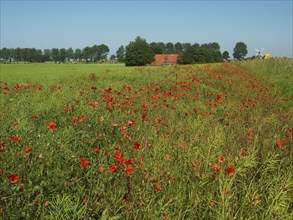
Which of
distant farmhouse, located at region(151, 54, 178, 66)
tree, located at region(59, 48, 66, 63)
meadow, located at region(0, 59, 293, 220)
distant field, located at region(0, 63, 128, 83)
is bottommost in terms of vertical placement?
meadow, located at region(0, 59, 293, 220)

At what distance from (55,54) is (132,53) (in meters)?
79.1

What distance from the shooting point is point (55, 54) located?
127750mm

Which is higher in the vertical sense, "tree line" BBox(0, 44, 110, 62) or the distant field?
"tree line" BBox(0, 44, 110, 62)

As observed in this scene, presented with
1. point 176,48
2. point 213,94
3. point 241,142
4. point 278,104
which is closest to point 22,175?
point 241,142

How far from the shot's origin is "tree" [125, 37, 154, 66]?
63.4 metres

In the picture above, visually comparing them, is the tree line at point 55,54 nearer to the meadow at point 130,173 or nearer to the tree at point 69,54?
the tree at point 69,54

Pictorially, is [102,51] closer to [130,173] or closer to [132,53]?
[132,53]

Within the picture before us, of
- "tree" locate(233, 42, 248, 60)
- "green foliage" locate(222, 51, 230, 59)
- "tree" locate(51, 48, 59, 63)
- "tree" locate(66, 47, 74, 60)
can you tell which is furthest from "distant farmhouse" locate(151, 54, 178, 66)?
"tree" locate(51, 48, 59, 63)

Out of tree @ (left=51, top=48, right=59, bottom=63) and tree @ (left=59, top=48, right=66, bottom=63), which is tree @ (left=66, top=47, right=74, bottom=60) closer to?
tree @ (left=59, top=48, right=66, bottom=63)

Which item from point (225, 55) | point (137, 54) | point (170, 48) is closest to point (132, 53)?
point (137, 54)

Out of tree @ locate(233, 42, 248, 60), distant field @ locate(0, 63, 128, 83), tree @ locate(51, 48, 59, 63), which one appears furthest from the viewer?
tree @ locate(51, 48, 59, 63)

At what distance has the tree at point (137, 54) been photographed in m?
63.4

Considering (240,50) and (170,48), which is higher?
(170,48)

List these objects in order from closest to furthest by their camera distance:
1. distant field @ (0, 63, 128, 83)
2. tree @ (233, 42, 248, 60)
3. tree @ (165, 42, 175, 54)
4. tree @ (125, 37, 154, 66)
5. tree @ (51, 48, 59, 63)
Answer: distant field @ (0, 63, 128, 83), tree @ (125, 37, 154, 66), tree @ (233, 42, 248, 60), tree @ (51, 48, 59, 63), tree @ (165, 42, 175, 54)
